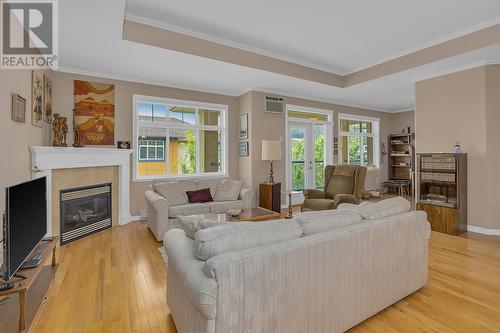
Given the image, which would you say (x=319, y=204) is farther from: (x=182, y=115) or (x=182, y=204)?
(x=182, y=115)

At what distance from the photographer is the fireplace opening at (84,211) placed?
12.7 feet

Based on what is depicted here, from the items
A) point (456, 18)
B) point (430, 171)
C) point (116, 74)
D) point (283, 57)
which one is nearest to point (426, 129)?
point (430, 171)

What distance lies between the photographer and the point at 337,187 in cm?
489

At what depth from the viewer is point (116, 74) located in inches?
186

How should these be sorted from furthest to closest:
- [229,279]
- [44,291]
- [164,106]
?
[164,106]
[44,291]
[229,279]

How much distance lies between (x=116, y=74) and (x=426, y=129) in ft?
19.0

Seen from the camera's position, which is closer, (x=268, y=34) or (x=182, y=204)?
(x=268, y=34)

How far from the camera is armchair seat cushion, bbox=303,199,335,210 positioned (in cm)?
432

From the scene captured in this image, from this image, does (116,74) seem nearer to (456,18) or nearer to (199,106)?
(199,106)

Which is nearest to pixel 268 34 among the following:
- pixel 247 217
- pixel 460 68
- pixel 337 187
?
pixel 247 217

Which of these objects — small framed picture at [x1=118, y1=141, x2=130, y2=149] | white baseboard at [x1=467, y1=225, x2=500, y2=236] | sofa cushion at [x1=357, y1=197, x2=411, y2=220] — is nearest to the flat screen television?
sofa cushion at [x1=357, y1=197, x2=411, y2=220]

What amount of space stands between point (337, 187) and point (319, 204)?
71 centimetres

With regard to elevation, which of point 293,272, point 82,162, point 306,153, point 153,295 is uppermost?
point 306,153

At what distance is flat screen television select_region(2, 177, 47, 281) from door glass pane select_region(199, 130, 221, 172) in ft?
11.9
